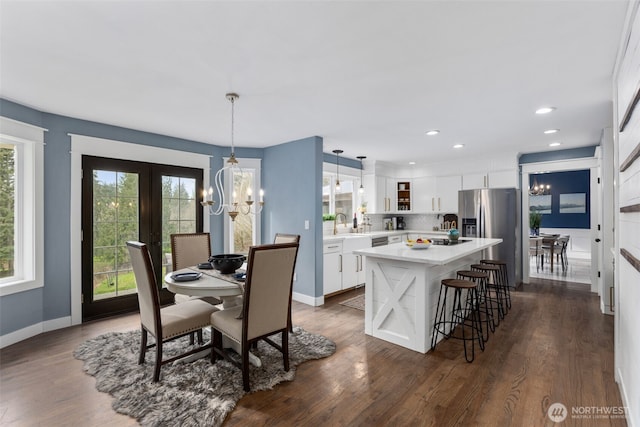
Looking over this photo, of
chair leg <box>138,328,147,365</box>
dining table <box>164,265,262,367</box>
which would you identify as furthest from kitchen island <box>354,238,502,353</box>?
chair leg <box>138,328,147,365</box>

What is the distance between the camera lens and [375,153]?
570cm

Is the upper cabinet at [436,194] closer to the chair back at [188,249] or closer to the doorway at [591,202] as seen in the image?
the doorway at [591,202]

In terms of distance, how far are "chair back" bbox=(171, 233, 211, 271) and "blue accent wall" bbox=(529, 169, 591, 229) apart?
836 centimetres

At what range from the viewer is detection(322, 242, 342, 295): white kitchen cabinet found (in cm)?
470

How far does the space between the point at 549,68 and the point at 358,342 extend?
2.84 meters

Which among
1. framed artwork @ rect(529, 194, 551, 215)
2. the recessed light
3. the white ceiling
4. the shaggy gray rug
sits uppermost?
the white ceiling

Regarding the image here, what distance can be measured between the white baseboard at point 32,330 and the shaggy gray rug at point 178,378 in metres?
0.70

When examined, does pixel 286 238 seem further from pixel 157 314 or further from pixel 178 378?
pixel 178 378

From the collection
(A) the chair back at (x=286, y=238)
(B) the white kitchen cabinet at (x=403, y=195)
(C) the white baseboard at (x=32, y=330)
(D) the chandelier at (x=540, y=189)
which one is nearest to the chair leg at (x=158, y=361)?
(A) the chair back at (x=286, y=238)

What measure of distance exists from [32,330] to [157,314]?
6.79 ft

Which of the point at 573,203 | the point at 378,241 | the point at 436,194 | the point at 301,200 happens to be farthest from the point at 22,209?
the point at 573,203

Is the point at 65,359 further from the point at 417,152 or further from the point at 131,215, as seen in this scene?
the point at 417,152

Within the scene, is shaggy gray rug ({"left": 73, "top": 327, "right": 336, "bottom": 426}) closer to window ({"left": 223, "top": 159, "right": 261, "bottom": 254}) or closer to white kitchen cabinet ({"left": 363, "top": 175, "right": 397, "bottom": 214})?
window ({"left": 223, "top": 159, "right": 261, "bottom": 254})

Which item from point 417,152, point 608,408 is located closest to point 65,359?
point 608,408
